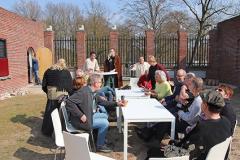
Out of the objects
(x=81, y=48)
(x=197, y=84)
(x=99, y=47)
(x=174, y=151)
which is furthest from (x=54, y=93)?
(x=99, y=47)

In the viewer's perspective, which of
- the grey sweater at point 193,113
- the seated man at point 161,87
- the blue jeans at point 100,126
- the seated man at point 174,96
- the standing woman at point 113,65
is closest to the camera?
the grey sweater at point 193,113

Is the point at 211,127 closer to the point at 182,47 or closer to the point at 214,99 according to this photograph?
the point at 214,99

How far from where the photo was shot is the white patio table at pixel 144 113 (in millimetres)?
5078

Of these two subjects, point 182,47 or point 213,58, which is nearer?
point 213,58

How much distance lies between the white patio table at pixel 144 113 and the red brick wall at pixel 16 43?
908 cm

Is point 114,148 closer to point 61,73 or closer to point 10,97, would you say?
point 61,73

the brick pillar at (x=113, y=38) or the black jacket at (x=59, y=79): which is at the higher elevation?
the brick pillar at (x=113, y=38)

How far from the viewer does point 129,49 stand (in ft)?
72.0

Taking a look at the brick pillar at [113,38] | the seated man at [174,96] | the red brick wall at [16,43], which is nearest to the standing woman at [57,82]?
the seated man at [174,96]

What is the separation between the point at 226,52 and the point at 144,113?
13.9 meters

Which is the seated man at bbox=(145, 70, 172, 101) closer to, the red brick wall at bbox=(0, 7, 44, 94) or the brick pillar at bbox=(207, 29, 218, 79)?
the red brick wall at bbox=(0, 7, 44, 94)

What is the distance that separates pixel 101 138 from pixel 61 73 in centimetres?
178

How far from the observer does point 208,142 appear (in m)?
3.49

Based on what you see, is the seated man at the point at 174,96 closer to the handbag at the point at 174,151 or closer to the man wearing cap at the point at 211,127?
the handbag at the point at 174,151
